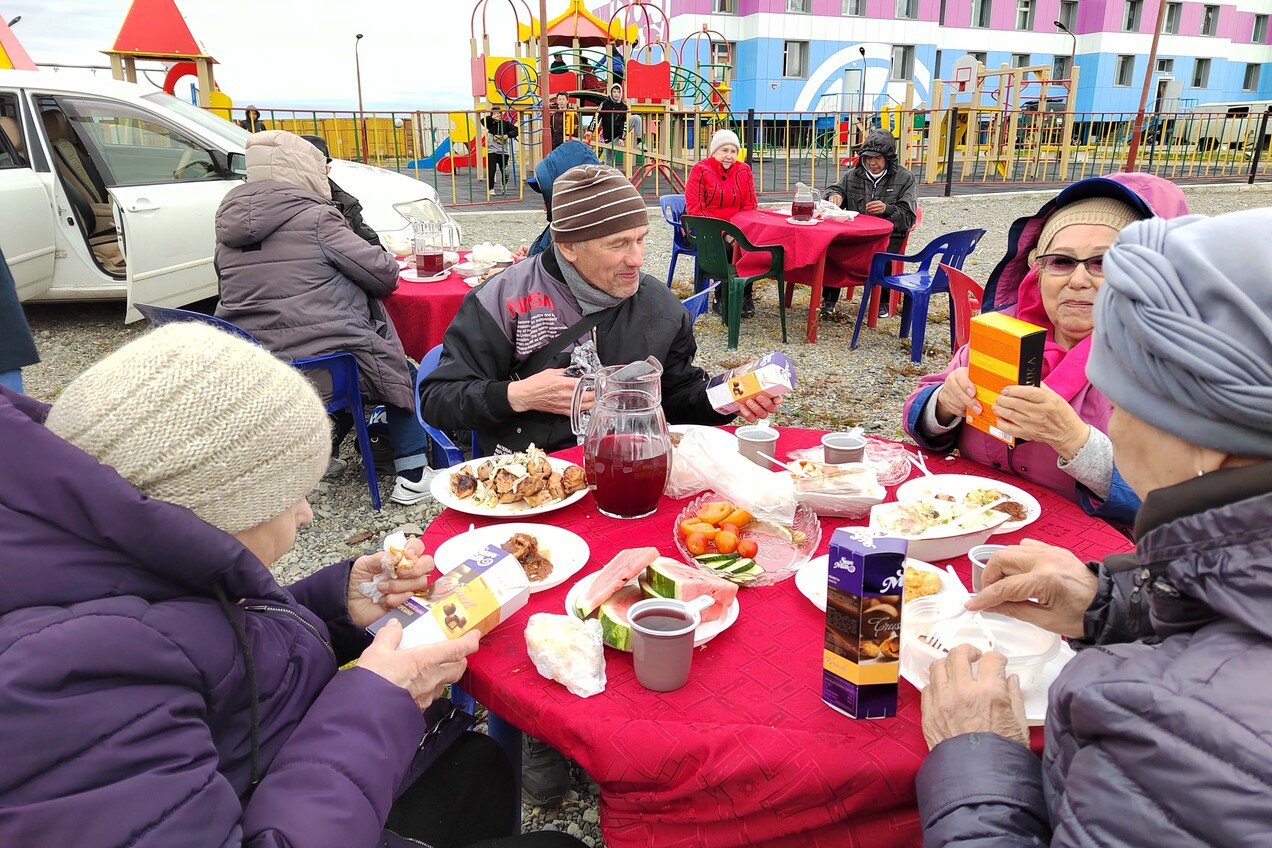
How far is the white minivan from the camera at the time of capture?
6434 mm

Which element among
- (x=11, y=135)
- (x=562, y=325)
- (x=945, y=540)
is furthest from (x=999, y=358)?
(x=11, y=135)

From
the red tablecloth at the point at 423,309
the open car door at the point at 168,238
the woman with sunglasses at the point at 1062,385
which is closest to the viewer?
the woman with sunglasses at the point at 1062,385

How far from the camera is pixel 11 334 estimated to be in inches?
130

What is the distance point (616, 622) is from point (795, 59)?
96.1 ft

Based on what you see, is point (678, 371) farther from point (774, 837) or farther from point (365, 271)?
point (365, 271)

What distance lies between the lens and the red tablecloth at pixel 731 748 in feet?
3.78

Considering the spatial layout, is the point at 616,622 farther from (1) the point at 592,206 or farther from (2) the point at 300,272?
(2) the point at 300,272

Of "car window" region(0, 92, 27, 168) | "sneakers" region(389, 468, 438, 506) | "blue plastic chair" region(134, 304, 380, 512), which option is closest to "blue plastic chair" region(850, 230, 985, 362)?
"sneakers" region(389, 468, 438, 506)

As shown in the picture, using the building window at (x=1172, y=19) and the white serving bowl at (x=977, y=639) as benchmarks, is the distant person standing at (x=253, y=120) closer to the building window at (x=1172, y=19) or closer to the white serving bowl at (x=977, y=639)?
the white serving bowl at (x=977, y=639)

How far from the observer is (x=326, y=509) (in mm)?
4441

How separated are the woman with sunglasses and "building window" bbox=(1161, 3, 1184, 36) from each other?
Answer: 124 ft

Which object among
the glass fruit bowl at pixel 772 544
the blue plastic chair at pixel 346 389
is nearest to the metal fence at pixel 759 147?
the blue plastic chair at pixel 346 389

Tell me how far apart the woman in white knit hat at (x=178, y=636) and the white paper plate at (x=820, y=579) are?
2.14 ft

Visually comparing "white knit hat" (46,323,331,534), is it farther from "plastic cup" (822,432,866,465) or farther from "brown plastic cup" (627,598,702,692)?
"plastic cup" (822,432,866,465)
